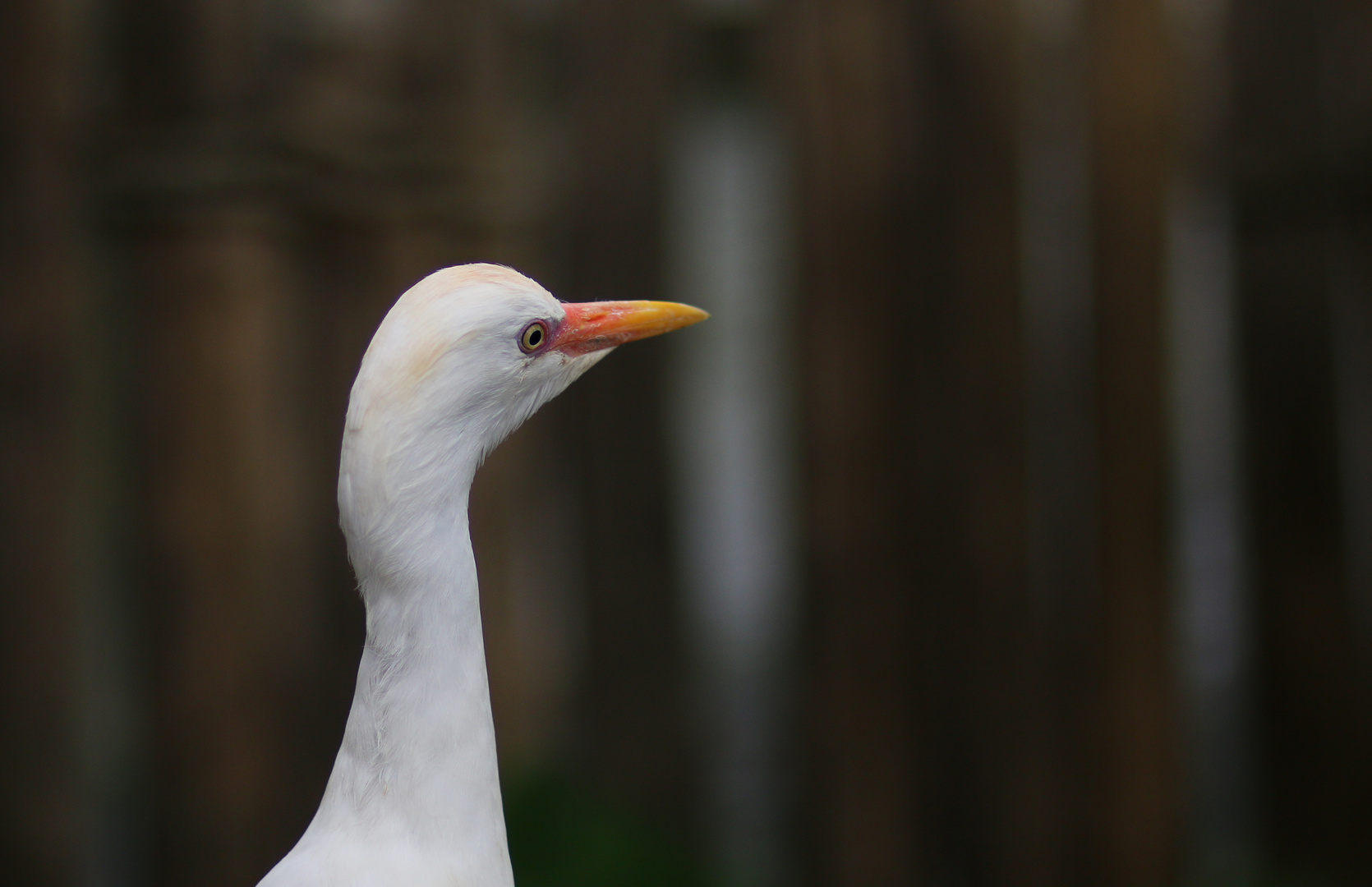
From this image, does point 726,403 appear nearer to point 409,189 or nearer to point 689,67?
point 689,67

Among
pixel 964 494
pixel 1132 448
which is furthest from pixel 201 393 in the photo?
pixel 1132 448

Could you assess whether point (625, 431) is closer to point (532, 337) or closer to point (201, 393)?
point (201, 393)

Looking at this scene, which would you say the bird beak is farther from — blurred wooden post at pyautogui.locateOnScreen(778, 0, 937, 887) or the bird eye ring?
blurred wooden post at pyautogui.locateOnScreen(778, 0, 937, 887)

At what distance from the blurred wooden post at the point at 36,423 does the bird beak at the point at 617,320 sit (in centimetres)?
103

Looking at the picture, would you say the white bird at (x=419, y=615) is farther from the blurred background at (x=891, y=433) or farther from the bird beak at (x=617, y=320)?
the blurred background at (x=891, y=433)

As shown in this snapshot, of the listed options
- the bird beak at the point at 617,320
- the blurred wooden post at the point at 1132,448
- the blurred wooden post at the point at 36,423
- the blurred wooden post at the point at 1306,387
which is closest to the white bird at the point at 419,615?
the bird beak at the point at 617,320

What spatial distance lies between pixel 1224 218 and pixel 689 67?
3.66ft

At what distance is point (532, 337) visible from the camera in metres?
1.16

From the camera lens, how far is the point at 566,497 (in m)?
2.14

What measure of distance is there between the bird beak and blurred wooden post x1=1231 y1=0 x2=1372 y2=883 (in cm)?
145

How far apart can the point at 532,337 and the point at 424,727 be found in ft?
1.33

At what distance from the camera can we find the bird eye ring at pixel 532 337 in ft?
3.74

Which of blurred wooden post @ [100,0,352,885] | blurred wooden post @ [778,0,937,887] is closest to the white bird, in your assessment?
blurred wooden post @ [100,0,352,885]

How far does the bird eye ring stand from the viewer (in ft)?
3.74
